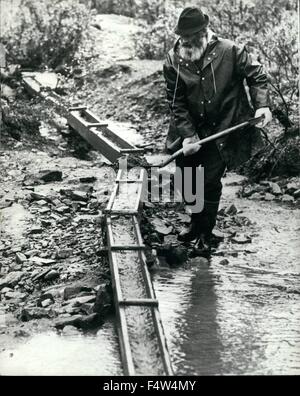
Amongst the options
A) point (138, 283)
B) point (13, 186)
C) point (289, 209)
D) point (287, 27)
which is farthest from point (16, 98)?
point (138, 283)

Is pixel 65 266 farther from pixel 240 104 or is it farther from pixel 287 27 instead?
pixel 287 27

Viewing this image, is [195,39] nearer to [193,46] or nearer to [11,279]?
[193,46]

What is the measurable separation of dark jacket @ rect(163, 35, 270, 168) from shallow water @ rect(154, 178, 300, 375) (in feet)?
2.88

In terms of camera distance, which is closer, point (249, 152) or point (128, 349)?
point (128, 349)

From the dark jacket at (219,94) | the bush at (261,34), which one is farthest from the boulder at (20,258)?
the bush at (261,34)

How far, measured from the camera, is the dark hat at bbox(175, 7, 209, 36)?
4.77 metres

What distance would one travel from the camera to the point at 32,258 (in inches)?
198

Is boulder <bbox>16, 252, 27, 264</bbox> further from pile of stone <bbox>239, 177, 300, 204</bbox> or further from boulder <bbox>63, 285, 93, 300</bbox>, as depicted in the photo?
pile of stone <bbox>239, 177, 300, 204</bbox>

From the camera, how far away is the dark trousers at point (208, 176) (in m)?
5.20

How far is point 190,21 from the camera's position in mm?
4770

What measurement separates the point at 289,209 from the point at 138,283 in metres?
2.76

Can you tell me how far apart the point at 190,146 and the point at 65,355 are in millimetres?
2039

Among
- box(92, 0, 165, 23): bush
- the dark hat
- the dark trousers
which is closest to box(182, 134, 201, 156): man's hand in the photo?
the dark trousers

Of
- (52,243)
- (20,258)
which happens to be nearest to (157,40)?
(52,243)
